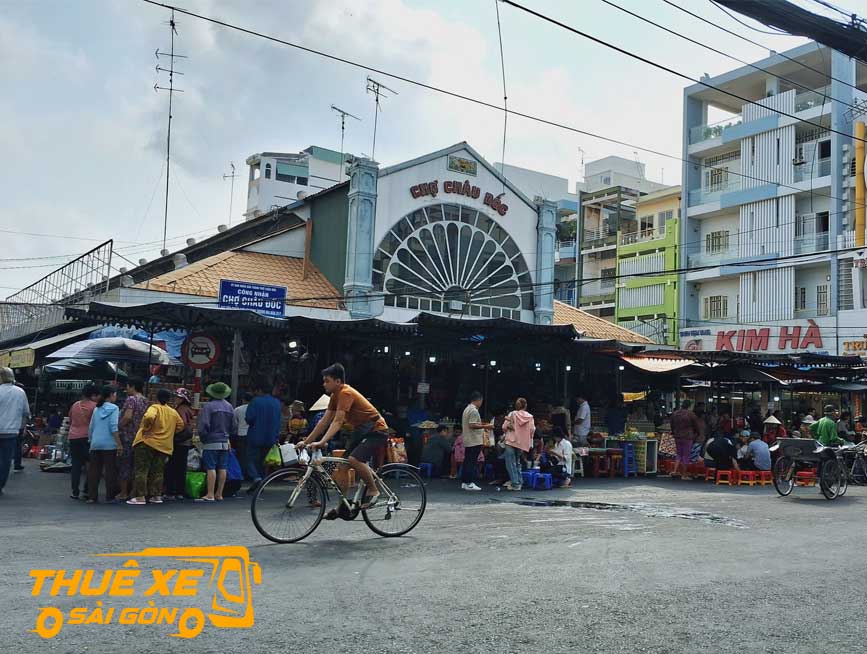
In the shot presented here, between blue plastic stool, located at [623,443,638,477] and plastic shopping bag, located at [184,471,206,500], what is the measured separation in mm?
9829

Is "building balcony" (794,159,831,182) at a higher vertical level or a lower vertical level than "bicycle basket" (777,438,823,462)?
higher

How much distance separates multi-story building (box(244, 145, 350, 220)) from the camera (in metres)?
57.9

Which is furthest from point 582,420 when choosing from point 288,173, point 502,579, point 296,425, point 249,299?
point 288,173

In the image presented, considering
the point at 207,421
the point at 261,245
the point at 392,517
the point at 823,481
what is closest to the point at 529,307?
the point at 261,245

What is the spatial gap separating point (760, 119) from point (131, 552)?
131ft

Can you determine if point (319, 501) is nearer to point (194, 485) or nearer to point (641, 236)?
point (194, 485)

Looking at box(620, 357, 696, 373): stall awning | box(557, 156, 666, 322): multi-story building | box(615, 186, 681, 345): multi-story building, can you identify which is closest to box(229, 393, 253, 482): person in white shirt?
box(620, 357, 696, 373): stall awning

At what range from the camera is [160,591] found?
19.3 feet

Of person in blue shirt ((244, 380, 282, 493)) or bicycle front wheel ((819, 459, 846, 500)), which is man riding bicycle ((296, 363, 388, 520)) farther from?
bicycle front wheel ((819, 459, 846, 500))

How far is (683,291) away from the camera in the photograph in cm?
4403

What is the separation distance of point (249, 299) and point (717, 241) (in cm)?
3178

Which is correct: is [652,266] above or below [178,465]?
above

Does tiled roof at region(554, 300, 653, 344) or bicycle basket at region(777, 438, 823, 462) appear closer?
bicycle basket at region(777, 438, 823, 462)

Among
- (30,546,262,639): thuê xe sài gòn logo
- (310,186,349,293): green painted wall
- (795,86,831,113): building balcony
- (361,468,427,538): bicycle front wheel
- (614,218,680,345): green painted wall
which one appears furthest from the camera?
(614,218,680,345): green painted wall
